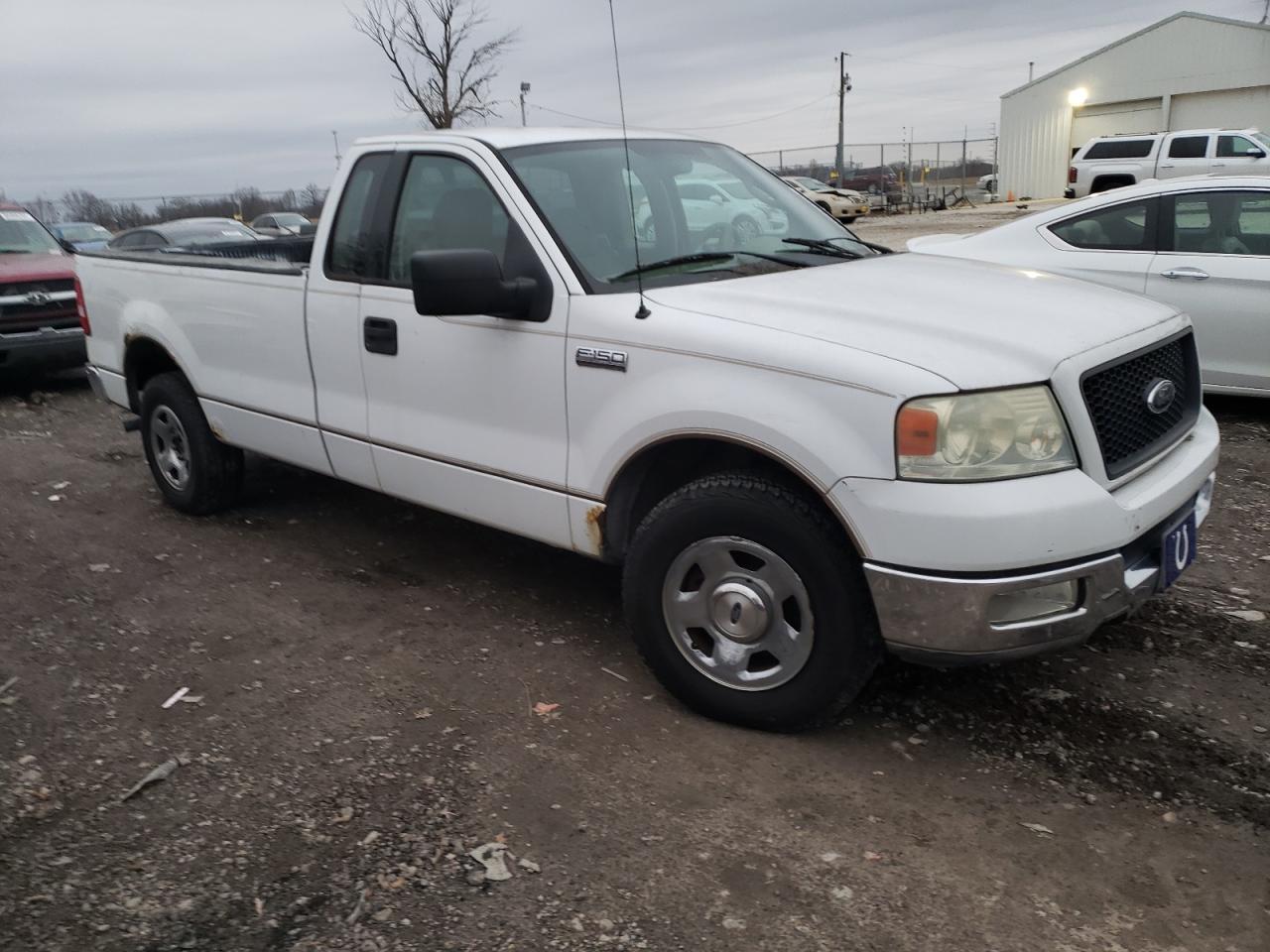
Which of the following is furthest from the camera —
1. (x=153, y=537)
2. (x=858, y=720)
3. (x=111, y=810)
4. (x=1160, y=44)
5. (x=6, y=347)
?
(x=1160, y=44)

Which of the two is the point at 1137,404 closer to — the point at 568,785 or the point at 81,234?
the point at 568,785

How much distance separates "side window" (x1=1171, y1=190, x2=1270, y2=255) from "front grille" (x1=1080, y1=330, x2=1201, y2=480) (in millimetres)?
3677

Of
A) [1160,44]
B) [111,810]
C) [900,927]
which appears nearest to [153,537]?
[111,810]

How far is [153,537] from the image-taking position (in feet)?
18.9

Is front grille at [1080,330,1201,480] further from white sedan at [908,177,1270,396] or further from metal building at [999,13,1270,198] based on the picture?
metal building at [999,13,1270,198]

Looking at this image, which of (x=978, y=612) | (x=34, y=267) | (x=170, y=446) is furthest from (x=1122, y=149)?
(x=978, y=612)

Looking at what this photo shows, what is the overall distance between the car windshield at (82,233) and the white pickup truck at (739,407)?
18115 mm

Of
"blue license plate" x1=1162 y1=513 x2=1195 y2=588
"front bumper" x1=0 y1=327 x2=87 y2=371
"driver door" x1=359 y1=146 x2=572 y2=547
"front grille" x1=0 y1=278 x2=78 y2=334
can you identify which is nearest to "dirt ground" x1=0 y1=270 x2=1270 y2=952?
"blue license plate" x1=1162 y1=513 x2=1195 y2=588

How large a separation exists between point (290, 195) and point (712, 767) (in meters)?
44.5

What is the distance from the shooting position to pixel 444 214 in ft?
13.9

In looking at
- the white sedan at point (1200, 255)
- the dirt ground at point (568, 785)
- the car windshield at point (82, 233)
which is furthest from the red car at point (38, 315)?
the car windshield at point (82, 233)

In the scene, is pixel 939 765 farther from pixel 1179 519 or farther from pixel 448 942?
pixel 448 942

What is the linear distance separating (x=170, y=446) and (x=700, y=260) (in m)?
3.52

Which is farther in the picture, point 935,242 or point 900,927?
point 935,242
